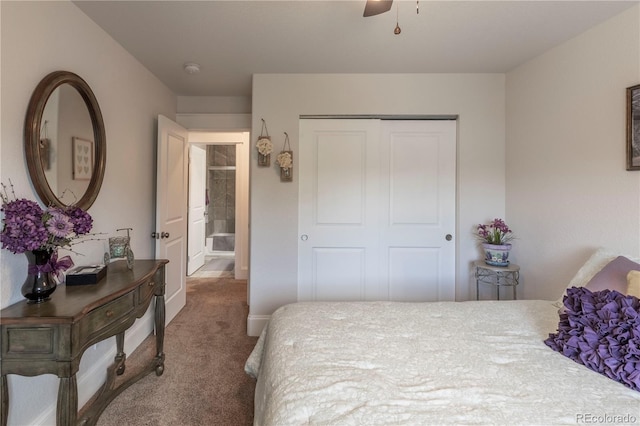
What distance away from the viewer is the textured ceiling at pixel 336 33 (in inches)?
67.9

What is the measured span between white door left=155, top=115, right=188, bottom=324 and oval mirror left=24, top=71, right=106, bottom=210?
0.71 m

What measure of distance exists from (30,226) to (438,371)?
1.72 metres

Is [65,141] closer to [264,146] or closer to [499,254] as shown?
[264,146]

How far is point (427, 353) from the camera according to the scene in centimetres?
113

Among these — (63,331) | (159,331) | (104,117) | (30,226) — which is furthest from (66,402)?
(104,117)

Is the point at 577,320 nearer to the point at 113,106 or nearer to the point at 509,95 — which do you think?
the point at 509,95

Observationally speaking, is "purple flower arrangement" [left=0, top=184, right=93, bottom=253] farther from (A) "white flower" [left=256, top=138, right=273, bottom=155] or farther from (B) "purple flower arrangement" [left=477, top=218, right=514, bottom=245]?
(B) "purple flower arrangement" [left=477, top=218, right=514, bottom=245]

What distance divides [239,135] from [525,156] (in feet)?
12.0

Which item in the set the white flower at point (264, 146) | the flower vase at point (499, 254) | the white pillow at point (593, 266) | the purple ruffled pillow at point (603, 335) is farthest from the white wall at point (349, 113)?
the purple ruffled pillow at point (603, 335)

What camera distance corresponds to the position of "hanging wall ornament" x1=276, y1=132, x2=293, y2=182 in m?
2.57

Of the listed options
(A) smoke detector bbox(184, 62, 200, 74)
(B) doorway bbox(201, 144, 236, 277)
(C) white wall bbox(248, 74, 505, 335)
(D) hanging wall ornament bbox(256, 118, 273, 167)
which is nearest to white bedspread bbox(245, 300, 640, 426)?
(C) white wall bbox(248, 74, 505, 335)

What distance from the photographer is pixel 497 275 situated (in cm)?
239

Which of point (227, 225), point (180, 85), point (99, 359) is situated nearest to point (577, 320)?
point (99, 359)

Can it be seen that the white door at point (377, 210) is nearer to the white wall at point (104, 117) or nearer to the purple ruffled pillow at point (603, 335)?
the white wall at point (104, 117)
